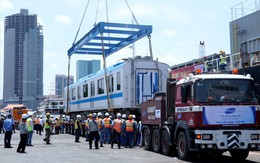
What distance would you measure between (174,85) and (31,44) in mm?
127513

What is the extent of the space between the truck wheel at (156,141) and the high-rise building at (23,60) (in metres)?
105

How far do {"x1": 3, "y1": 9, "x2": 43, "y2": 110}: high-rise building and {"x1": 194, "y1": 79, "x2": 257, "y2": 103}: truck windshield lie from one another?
109 meters

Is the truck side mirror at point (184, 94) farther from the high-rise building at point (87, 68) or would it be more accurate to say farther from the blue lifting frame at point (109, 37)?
the high-rise building at point (87, 68)

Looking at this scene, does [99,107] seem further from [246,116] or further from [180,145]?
[246,116]

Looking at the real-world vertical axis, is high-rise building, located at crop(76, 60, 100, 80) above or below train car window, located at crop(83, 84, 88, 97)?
above

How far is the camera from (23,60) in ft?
438

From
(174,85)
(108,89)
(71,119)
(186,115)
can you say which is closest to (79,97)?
(71,119)

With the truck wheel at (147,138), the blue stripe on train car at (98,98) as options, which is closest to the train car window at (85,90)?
the blue stripe on train car at (98,98)

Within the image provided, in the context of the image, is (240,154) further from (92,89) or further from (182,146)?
(92,89)

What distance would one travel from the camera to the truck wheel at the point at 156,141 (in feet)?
47.9

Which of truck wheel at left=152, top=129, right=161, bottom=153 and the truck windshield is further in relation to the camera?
truck wheel at left=152, top=129, right=161, bottom=153

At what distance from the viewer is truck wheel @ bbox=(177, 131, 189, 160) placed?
1181 cm

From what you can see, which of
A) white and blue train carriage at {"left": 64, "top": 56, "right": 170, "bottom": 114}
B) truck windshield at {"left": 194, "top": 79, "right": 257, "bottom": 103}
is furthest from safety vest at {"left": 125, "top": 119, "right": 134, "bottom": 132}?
truck windshield at {"left": 194, "top": 79, "right": 257, "bottom": 103}

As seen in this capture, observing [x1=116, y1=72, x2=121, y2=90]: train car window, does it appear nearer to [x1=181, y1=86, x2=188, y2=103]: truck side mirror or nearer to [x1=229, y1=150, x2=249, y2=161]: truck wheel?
[x1=181, y1=86, x2=188, y2=103]: truck side mirror
